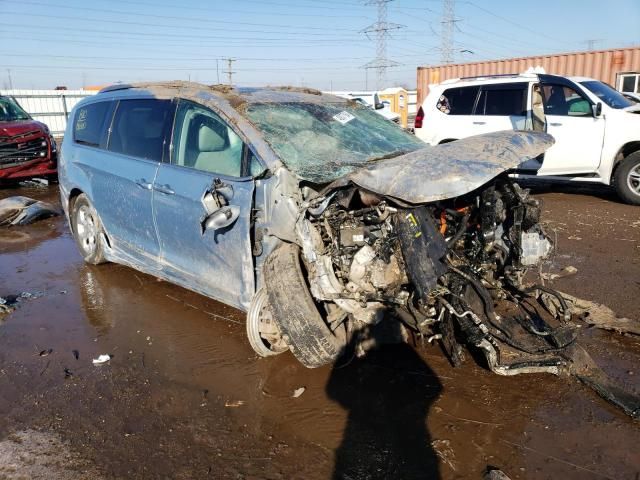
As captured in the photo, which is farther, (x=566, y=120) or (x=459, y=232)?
(x=566, y=120)

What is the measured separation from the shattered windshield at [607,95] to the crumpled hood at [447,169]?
5824 mm

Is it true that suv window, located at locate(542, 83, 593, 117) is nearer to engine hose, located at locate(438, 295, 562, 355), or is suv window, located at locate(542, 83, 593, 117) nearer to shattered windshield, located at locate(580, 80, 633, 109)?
shattered windshield, located at locate(580, 80, 633, 109)

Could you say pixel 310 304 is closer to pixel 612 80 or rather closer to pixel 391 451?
pixel 391 451

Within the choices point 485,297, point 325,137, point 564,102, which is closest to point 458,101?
point 564,102

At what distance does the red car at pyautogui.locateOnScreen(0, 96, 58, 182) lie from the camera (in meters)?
10.9

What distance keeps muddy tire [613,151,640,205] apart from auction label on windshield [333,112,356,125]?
5398 mm

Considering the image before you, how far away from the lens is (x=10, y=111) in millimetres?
11938

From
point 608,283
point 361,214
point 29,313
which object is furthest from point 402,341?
point 29,313

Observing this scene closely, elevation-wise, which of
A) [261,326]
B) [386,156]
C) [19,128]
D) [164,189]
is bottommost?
[261,326]

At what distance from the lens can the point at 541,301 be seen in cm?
429

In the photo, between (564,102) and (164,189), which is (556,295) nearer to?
(164,189)

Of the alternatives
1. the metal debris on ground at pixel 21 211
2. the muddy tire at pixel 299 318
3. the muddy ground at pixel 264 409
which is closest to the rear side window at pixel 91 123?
the muddy ground at pixel 264 409

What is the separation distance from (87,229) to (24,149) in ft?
22.3

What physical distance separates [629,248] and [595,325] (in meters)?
2.32
